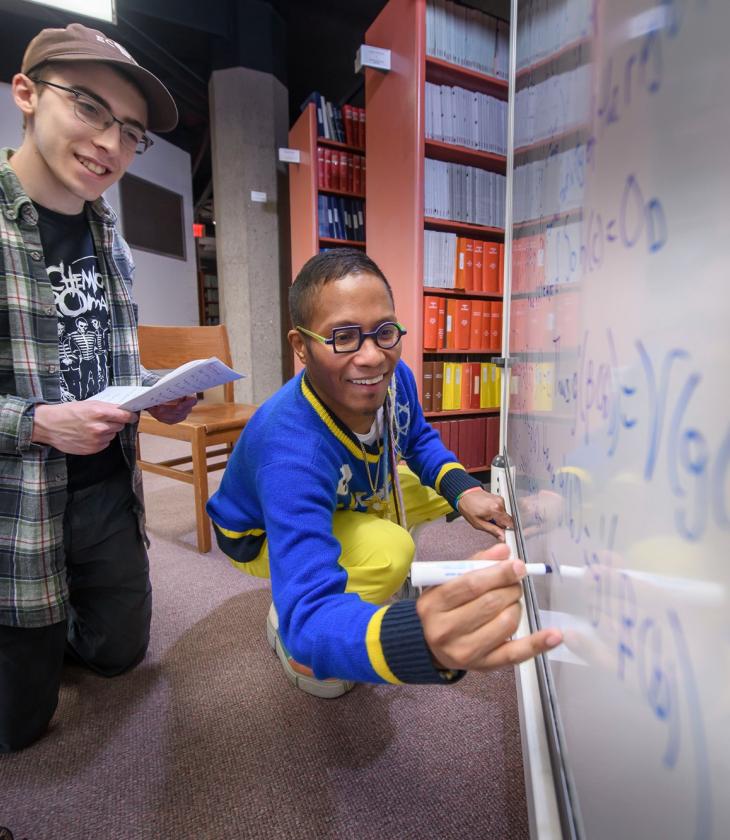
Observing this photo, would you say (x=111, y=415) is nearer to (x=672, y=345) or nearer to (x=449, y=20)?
(x=672, y=345)

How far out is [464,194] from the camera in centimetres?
218

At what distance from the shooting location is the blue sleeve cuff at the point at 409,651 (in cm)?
43

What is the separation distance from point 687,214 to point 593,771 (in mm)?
447

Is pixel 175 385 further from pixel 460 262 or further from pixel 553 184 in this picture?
pixel 460 262

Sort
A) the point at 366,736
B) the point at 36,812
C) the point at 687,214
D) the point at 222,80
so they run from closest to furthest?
the point at 687,214, the point at 36,812, the point at 366,736, the point at 222,80

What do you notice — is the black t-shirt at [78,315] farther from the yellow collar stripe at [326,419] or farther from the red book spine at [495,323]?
the red book spine at [495,323]

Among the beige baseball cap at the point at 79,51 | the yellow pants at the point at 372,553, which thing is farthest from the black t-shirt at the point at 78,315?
the yellow pants at the point at 372,553

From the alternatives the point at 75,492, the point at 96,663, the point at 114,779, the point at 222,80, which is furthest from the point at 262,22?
the point at 114,779

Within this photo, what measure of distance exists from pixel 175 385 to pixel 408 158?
1730 millimetres

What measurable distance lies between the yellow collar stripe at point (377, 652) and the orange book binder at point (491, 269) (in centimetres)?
209

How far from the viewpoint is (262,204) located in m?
3.69

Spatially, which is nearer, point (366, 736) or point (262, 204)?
point (366, 736)

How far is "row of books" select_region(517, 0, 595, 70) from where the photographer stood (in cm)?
46

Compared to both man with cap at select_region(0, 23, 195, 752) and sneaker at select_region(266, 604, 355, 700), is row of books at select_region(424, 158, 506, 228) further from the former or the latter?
sneaker at select_region(266, 604, 355, 700)
